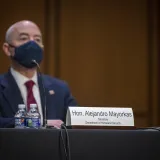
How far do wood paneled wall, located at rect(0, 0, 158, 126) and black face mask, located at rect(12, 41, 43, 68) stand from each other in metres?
1.33

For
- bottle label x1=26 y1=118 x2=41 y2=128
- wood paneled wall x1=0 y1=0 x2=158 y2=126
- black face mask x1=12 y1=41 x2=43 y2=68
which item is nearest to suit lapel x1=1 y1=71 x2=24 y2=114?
black face mask x1=12 y1=41 x2=43 y2=68

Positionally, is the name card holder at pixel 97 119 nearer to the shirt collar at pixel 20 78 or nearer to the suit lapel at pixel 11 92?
the suit lapel at pixel 11 92

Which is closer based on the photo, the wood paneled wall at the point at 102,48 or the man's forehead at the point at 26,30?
the man's forehead at the point at 26,30

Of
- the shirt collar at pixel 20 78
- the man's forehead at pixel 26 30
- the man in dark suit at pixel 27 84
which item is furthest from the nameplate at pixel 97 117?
the man's forehead at pixel 26 30

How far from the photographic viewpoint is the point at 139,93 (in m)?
4.41

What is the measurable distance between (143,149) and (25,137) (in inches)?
20.5

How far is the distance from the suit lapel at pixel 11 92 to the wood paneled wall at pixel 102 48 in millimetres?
1299

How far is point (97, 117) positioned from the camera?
2.10 meters

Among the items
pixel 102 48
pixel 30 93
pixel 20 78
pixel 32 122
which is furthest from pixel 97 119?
pixel 102 48

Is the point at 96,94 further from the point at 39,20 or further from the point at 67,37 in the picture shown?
the point at 39,20

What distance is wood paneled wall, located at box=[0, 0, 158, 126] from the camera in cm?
436

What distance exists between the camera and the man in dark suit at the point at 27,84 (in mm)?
2934

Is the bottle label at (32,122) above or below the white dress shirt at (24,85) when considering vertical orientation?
below

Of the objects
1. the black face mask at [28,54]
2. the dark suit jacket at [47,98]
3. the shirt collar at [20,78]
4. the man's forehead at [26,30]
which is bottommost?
the dark suit jacket at [47,98]
